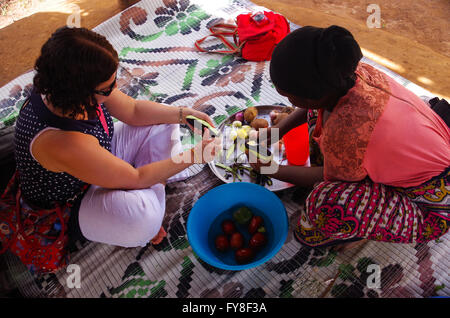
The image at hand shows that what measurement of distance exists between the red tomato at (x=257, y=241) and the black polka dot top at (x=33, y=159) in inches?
31.7

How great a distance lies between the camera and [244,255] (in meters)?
1.38

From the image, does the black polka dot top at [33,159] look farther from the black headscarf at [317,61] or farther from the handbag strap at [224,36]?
the handbag strap at [224,36]

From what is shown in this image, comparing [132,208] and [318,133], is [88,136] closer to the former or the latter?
[132,208]

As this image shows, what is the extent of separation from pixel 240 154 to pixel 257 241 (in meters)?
0.54

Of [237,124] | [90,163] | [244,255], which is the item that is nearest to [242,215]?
[244,255]

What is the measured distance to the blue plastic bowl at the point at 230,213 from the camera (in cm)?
140

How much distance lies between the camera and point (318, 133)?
136cm

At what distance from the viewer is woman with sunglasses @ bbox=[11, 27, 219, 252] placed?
41.0 inches

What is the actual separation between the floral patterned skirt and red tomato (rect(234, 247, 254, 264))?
36 centimetres

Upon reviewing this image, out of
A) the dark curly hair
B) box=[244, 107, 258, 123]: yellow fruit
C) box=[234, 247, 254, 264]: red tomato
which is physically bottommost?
box=[234, 247, 254, 264]: red tomato

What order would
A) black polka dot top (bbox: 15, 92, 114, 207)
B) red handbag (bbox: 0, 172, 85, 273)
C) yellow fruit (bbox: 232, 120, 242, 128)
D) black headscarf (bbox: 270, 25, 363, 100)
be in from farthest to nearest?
1. yellow fruit (bbox: 232, 120, 242, 128)
2. red handbag (bbox: 0, 172, 85, 273)
3. black polka dot top (bbox: 15, 92, 114, 207)
4. black headscarf (bbox: 270, 25, 363, 100)

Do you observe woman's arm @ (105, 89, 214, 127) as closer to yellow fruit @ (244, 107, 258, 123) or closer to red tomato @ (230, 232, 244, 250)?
yellow fruit @ (244, 107, 258, 123)

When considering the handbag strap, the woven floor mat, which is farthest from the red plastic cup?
the handbag strap

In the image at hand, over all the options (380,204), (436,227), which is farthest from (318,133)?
(436,227)
